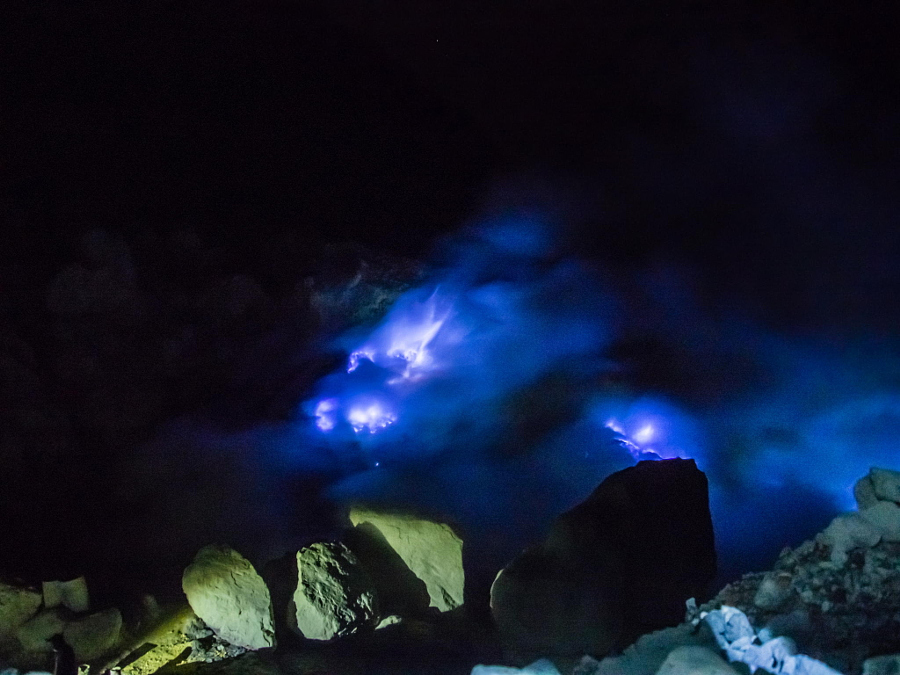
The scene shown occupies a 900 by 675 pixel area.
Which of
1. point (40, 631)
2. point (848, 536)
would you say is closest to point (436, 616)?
point (40, 631)

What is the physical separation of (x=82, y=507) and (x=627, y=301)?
30.7ft

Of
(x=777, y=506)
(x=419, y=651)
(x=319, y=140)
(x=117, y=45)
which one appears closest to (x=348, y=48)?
(x=319, y=140)

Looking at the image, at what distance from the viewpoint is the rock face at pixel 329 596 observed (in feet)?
20.3

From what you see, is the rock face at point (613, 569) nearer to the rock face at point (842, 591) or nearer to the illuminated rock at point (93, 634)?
the rock face at point (842, 591)

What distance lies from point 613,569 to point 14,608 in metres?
6.67

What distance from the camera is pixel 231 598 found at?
628cm

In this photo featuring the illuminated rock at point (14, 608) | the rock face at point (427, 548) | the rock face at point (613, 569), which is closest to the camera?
the illuminated rock at point (14, 608)

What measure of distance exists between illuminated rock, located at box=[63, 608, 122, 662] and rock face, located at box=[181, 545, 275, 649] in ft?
2.60

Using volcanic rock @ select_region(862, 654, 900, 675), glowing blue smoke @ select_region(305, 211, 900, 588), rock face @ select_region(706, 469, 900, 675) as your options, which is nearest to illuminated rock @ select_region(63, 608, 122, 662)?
glowing blue smoke @ select_region(305, 211, 900, 588)

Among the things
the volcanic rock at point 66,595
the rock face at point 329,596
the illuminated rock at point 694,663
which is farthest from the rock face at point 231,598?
the illuminated rock at point 694,663

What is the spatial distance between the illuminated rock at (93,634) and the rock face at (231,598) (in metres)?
0.79

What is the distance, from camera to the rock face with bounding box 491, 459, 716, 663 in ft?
22.0

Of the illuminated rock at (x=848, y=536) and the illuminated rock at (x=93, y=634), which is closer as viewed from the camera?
the illuminated rock at (x=848, y=536)

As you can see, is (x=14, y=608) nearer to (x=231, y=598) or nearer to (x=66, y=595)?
(x=66, y=595)
